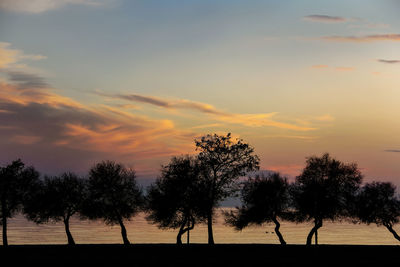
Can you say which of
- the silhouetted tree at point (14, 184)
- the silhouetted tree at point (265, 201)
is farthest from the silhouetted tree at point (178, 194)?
the silhouetted tree at point (14, 184)

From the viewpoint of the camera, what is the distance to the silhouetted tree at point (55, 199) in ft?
292

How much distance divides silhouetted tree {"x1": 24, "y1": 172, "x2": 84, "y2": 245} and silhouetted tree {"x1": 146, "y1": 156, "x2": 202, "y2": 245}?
583 inches

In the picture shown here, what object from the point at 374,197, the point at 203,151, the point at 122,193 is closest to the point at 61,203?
the point at 122,193

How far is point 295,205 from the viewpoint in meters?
91.4

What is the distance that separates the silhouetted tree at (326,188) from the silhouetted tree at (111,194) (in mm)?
28046

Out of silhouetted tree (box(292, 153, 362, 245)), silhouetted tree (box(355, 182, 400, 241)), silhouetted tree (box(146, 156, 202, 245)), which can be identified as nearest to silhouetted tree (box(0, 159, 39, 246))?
silhouetted tree (box(146, 156, 202, 245))

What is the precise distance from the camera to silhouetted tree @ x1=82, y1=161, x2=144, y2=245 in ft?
290

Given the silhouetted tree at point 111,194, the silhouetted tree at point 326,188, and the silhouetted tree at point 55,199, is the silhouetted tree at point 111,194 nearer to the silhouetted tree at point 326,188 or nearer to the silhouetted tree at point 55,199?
the silhouetted tree at point 55,199
